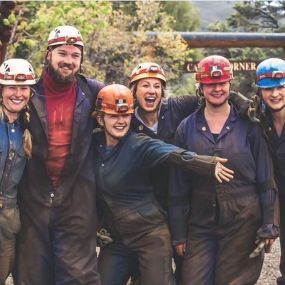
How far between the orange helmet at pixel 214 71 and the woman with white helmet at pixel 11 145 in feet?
4.38

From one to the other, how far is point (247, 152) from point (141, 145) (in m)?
0.82

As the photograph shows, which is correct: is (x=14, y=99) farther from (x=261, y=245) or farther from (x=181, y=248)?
(x=261, y=245)

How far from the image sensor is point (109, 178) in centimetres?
454

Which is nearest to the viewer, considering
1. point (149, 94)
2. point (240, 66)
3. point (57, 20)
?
point (149, 94)

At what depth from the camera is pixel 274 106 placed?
477 cm

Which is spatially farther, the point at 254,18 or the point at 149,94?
the point at 254,18

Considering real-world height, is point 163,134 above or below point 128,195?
above

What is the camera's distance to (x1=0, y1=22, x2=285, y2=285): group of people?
448 cm

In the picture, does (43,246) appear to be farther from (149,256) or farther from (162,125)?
(162,125)

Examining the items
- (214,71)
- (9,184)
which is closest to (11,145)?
(9,184)

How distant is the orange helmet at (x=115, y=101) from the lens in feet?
15.0

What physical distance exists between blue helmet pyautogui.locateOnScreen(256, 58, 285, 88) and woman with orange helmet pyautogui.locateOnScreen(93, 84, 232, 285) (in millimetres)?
1030

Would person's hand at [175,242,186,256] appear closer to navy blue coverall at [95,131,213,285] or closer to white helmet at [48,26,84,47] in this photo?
navy blue coverall at [95,131,213,285]

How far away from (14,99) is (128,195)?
1.16m
